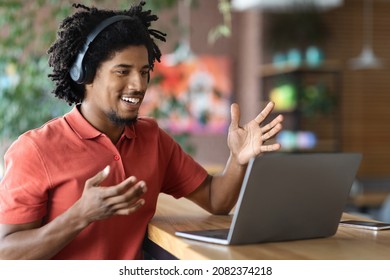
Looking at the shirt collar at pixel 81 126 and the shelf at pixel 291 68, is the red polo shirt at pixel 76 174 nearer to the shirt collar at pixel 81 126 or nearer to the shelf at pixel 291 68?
the shirt collar at pixel 81 126

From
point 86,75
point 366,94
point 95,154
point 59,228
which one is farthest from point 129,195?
point 366,94

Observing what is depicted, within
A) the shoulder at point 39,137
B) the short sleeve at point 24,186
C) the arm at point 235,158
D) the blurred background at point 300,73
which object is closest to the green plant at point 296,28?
the blurred background at point 300,73

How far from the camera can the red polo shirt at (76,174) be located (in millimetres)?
1656

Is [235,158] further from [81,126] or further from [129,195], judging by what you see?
[129,195]

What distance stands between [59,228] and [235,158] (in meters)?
0.57

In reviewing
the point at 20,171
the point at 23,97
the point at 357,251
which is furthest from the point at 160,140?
the point at 23,97

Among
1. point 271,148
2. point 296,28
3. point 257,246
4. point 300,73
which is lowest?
point 257,246

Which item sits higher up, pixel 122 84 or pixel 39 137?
pixel 122 84

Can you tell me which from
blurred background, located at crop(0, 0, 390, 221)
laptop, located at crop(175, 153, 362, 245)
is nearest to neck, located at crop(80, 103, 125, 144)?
laptop, located at crop(175, 153, 362, 245)

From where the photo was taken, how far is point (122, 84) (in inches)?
70.4

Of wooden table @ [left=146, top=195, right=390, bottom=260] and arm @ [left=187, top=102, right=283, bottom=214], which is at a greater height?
arm @ [left=187, top=102, right=283, bottom=214]

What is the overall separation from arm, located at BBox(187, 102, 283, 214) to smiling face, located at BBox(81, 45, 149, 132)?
0.28 metres

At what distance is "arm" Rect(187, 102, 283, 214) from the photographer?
6.02 feet

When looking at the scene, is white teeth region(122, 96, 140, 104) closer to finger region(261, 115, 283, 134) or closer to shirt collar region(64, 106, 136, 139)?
shirt collar region(64, 106, 136, 139)
